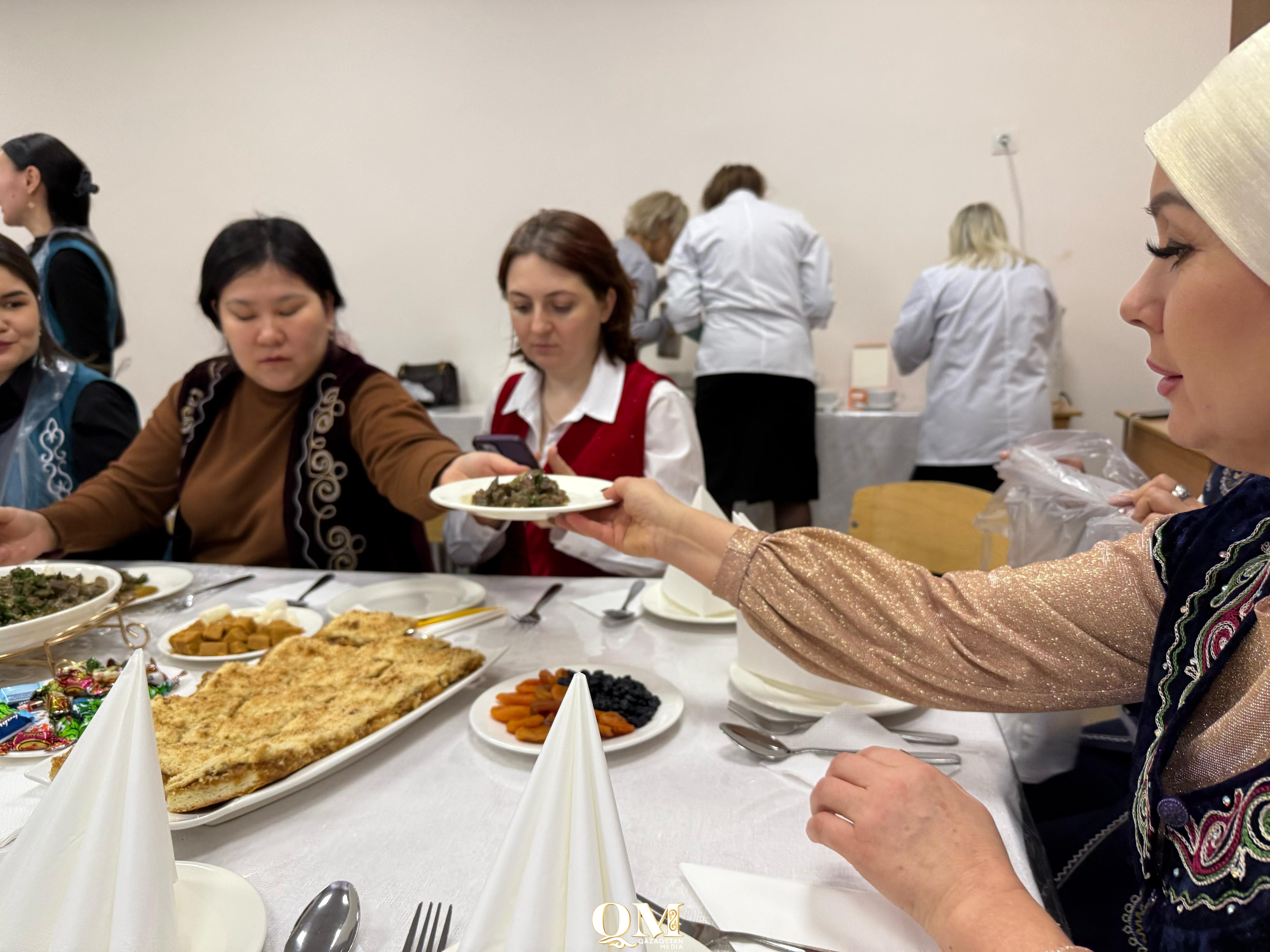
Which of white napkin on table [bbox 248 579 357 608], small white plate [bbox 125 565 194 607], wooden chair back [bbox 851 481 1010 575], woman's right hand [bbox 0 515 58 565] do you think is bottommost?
wooden chair back [bbox 851 481 1010 575]

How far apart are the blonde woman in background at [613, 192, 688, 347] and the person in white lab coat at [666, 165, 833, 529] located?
350 millimetres

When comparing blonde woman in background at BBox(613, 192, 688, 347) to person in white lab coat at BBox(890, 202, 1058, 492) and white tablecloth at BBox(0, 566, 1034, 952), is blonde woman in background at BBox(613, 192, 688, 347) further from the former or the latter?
white tablecloth at BBox(0, 566, 1034, 952)

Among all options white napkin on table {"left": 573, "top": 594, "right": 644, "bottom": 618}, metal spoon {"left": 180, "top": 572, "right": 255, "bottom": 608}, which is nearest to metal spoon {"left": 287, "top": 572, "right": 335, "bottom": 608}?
metal spoon {"left": 180, "top": 572, "right": 255, "bottom": 608}

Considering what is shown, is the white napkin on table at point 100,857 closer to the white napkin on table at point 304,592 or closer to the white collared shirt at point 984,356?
the white napkin on table at point 304,592

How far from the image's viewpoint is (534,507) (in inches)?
59.6

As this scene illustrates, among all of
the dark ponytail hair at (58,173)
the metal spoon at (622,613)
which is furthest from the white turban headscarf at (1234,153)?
the dark ponytail hair at (58,173)

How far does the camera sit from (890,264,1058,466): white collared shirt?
417cm

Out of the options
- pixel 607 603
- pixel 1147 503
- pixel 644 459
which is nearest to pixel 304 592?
pixel 607 603

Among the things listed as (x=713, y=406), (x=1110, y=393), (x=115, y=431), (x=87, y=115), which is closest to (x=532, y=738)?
(x=87, y=115)

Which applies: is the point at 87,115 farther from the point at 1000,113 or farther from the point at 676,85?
the point at 1000,113

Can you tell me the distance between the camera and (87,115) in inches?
46.4

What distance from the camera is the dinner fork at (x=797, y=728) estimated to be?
42.6 inches

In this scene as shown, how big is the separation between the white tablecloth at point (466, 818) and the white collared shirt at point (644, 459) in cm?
106

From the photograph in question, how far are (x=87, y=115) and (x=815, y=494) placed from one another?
3.91 meters
